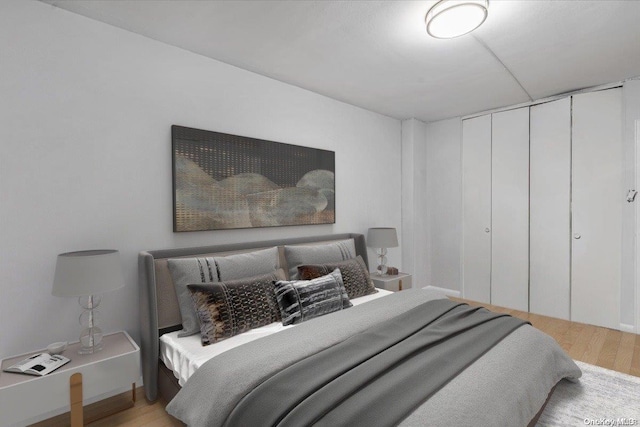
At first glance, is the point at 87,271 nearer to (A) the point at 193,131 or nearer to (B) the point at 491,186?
(A) the point at 193,131

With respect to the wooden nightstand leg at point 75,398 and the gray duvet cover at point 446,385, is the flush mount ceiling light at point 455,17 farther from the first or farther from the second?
the wooden nightstand leg at point 75,398

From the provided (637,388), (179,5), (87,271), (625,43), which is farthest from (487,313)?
(179,5)

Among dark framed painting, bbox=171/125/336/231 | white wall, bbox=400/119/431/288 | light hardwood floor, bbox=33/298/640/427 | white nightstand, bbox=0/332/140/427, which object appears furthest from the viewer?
white wall, bbox=400/119/431/288

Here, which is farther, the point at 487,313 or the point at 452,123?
the point at 452,123

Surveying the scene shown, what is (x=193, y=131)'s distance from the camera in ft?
8.32

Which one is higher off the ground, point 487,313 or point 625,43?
point 625,43

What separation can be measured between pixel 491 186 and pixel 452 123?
103 centimetres

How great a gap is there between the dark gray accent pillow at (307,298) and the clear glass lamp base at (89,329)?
111cm

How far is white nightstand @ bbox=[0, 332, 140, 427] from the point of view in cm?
Answer: 158

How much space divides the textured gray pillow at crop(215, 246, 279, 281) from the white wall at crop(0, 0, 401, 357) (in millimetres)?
308

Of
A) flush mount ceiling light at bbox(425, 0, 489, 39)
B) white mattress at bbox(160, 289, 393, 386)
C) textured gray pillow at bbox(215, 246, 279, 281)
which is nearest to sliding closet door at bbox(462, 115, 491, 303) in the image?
flush mount ceiling light at bbox(425, 0, 489, 39)

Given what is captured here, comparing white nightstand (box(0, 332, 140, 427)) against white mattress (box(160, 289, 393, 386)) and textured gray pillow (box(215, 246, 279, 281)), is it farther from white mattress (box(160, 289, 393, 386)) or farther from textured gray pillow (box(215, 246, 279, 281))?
textured gray pillow (box(215, 246, 279, 281))

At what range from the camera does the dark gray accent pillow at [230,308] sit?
2.04 metres

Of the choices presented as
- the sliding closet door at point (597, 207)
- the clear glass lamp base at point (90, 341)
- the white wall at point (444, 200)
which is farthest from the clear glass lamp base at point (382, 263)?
the clear glass lamp base at point (90, 341)
